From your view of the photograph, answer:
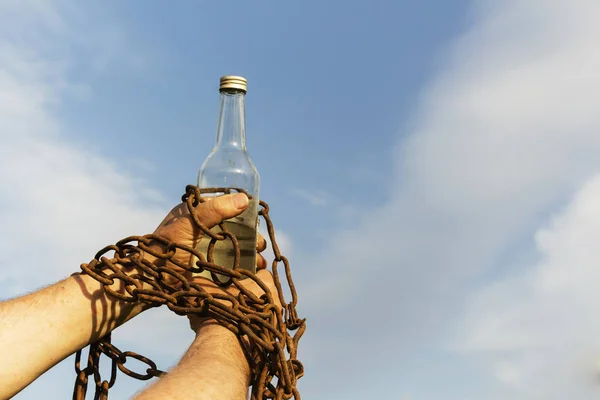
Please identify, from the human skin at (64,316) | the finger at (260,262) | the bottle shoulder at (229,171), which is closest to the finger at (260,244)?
the finger at (260,262)

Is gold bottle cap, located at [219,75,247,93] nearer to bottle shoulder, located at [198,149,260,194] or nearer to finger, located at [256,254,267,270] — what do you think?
bottle shoulder, located at [198,149,260,194]

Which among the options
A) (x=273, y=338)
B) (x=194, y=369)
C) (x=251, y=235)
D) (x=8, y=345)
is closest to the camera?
(x=194, y=369)

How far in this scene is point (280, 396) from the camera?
2.17 m

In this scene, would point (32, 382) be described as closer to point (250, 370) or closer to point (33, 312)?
point (33, 312)

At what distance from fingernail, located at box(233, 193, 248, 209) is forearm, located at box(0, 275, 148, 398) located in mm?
510

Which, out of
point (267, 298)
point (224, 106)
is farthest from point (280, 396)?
point (224, 106)

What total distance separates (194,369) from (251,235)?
2.74 ft

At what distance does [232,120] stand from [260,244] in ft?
1.61

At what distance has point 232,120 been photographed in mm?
2961

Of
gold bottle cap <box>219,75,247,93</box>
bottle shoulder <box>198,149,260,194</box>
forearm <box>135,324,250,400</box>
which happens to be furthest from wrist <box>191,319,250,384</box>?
gold bottle cap <box>219,75,247,93</box>

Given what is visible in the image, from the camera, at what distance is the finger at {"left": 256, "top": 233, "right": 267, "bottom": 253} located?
2.95 metres

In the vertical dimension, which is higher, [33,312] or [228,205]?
[228,205]

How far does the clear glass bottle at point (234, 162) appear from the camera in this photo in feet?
9.25

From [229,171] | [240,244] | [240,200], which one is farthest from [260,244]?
[240,200]
